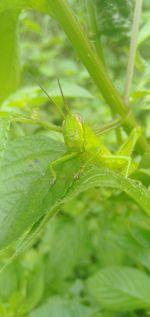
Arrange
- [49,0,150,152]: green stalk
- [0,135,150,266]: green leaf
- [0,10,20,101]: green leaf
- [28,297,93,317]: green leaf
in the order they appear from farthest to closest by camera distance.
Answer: [28,297,93,317]: green leaf
[0,10,20,101]: green leaf
[49,0,150,152]: green stalk
[0,135,150,266]: green leaf

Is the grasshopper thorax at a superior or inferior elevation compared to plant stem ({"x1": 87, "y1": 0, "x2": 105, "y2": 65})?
inferior

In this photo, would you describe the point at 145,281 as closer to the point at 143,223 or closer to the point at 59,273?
the point at 143,223

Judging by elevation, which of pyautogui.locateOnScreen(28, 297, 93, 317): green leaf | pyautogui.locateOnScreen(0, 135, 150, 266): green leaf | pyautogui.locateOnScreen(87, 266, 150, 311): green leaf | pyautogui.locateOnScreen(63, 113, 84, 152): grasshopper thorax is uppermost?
pyautogui.locateOnScreen(63, 113, 84, 152): grasshopper thorax

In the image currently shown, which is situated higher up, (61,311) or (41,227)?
(41,227)

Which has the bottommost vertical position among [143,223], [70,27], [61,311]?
[61,311]

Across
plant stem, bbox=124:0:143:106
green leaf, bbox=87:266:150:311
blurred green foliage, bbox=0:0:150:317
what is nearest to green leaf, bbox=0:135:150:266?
blurred green foliage, bbox=0:0:150:317

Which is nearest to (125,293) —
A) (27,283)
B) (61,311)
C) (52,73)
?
(61,311)

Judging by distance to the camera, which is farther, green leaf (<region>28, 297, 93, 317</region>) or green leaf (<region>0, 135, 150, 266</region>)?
green leaf (<region>28, 297, 93, 317</region>)

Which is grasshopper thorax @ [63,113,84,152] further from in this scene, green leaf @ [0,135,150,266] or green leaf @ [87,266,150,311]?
green leaf @ [87,266,150,311]
